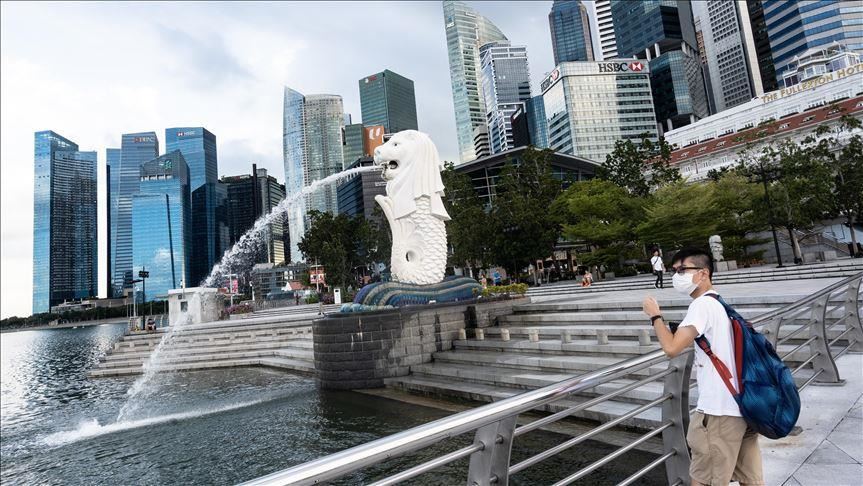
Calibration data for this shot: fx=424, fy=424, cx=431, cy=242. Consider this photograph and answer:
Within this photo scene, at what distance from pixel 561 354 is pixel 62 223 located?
594 feet

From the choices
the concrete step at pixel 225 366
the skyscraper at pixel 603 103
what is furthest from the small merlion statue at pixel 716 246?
the skyscraper at pixel 603 103

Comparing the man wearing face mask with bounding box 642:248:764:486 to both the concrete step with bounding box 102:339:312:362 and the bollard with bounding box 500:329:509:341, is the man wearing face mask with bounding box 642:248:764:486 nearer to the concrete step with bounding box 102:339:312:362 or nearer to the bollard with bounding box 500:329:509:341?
the bollard with bounding box 500:329:509:341

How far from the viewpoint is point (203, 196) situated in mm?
171375

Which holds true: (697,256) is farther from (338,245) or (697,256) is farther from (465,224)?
(338,245)

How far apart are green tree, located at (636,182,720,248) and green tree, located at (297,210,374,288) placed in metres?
25.4

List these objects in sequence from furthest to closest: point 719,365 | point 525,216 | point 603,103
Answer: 1. point 603,103
2. point 525,216
3. point 719,365

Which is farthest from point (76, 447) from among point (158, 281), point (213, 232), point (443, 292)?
point (213, 232)

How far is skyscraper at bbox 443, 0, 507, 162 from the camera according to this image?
18038 cm

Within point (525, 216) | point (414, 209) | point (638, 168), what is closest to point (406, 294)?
point (414, 209)

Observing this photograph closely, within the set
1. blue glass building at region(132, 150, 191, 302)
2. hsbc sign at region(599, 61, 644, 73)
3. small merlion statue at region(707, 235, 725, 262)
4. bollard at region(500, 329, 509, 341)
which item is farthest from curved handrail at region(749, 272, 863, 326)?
blue glass building at region(132, 150, 191, 302)

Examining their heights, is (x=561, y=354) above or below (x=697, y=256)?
below

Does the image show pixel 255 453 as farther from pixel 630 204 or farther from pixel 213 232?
pixel 213 232

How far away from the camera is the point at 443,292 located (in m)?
13.0

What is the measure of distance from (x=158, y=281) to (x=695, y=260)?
15579 cm
